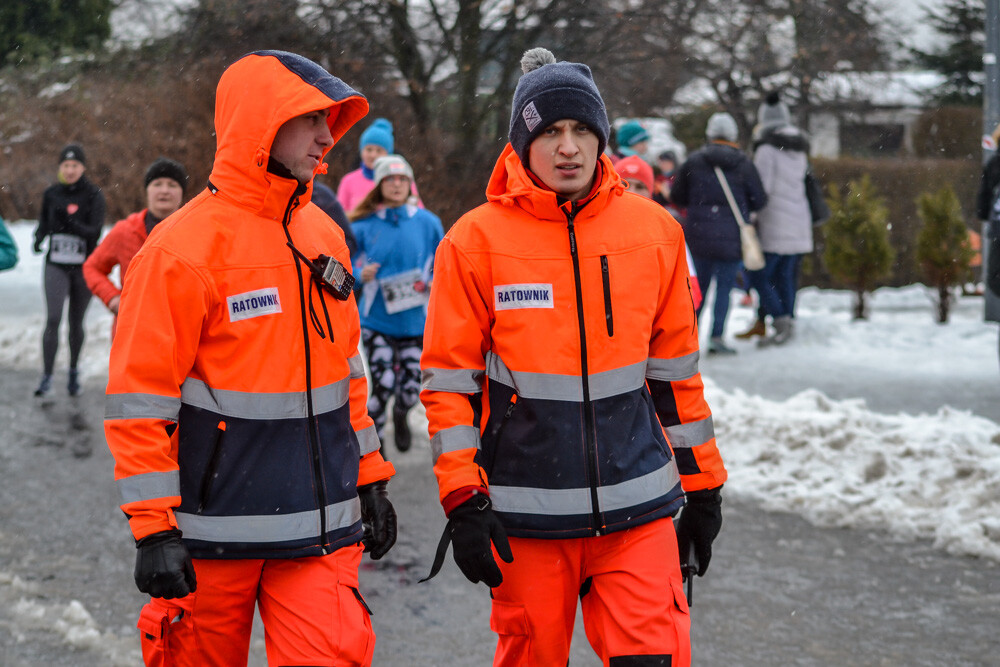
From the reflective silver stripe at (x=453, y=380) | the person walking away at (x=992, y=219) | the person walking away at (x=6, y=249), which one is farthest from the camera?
the person walking away at (x=992, y=219)

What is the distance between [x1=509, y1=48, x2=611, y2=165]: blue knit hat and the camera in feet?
10.7

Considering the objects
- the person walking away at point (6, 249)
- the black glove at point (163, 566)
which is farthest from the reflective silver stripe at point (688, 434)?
the person walking away at point (6, 249)

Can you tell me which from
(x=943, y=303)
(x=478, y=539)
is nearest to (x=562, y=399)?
(x=478, y=539)

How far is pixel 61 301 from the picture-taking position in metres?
10.2

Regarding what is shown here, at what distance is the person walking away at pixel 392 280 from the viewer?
749 centimetres

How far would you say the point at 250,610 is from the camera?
3.12 meters

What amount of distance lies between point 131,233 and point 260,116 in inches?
211

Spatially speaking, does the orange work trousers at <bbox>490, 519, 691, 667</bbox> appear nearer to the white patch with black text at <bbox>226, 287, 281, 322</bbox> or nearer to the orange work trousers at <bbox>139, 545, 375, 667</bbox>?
the orange work trousers at <bbox>139, 545, 375, 667</bbox>

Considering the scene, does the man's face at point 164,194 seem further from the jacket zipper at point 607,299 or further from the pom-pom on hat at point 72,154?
the jacket zipper at point 607,299

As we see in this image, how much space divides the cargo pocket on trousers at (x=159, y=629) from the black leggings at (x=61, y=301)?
7848mm

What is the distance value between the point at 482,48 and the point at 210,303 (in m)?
→ 13.8

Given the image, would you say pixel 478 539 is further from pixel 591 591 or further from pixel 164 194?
pixel 164 194

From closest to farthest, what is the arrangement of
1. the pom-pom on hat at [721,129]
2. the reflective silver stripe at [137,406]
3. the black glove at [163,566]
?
the black glove at [163,566]
the reflective silver stripe at [137,406]
the pom-pom on hat at [721,129]

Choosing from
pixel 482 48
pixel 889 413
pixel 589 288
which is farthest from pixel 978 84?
pixel 589 288
